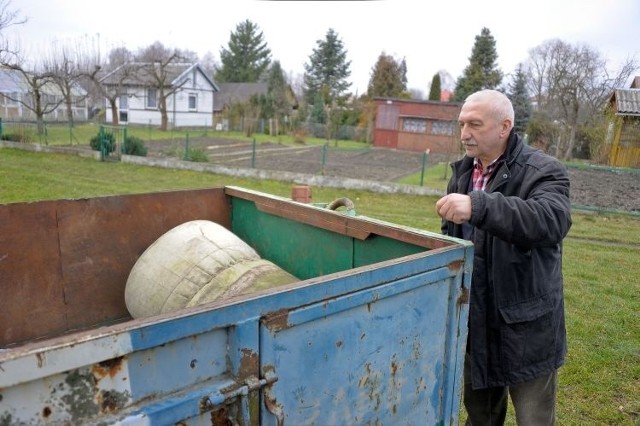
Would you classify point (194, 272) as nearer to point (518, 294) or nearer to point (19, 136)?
point (518, 294)

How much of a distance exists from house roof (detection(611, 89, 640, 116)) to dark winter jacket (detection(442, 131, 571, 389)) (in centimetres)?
1149

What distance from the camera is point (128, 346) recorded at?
128 cm

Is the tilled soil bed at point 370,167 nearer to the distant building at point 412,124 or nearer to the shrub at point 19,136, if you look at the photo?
the distant building at point 412,124

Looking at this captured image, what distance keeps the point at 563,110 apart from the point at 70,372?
20.4 meters

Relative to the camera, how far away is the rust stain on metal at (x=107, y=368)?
4.12 ft

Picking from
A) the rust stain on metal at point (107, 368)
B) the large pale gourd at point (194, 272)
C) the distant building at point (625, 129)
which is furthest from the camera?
the distant building at point (625, 129)

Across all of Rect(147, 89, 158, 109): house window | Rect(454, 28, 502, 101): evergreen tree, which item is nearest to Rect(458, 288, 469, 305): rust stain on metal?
Rect(454, 28, 502, 101): evergreen tree

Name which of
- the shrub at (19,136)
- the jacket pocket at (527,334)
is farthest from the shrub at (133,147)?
the jacket pocket at (527,334)

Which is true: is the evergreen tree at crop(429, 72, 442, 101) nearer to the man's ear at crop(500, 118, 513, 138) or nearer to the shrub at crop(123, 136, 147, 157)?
the shrub at crop(123, 136, 147, 157)

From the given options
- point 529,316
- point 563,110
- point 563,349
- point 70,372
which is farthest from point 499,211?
point 563,110

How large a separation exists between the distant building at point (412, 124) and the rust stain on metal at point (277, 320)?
1193 inches

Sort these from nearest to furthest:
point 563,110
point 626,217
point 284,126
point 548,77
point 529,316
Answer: point 529,316, point 626,217, point 563,110, point 548,77, point 284,126

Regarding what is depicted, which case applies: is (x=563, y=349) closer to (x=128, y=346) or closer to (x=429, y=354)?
(x=429, y=354)

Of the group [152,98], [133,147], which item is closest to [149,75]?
[152,98]
